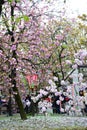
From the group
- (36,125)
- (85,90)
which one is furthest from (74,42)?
(85,90)

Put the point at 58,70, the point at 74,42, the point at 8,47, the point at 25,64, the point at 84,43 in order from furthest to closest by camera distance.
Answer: the point at 74,42 → the point at 84,43 → the point at 58,70 → the point at 25,64 → the point at 8,47

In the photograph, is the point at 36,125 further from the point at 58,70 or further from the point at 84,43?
the point at 84,43

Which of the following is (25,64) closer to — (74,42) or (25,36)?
(25,36)

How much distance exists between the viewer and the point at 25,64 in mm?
18484

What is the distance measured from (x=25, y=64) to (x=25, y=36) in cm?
133

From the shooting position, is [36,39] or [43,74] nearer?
[36,39]

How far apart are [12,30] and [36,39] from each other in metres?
1.23

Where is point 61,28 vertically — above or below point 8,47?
above

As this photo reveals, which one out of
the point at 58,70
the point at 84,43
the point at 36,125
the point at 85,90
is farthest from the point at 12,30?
the point at 84,43

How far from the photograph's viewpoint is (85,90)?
11531 mm

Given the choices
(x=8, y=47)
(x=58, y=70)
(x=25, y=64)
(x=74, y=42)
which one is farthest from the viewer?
(x=74, y=42)

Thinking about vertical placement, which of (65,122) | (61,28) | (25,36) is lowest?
(65,122)

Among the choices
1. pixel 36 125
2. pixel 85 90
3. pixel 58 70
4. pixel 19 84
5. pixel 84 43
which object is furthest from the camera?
pixel 84 43

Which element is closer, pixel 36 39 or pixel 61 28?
pixel 36 39
